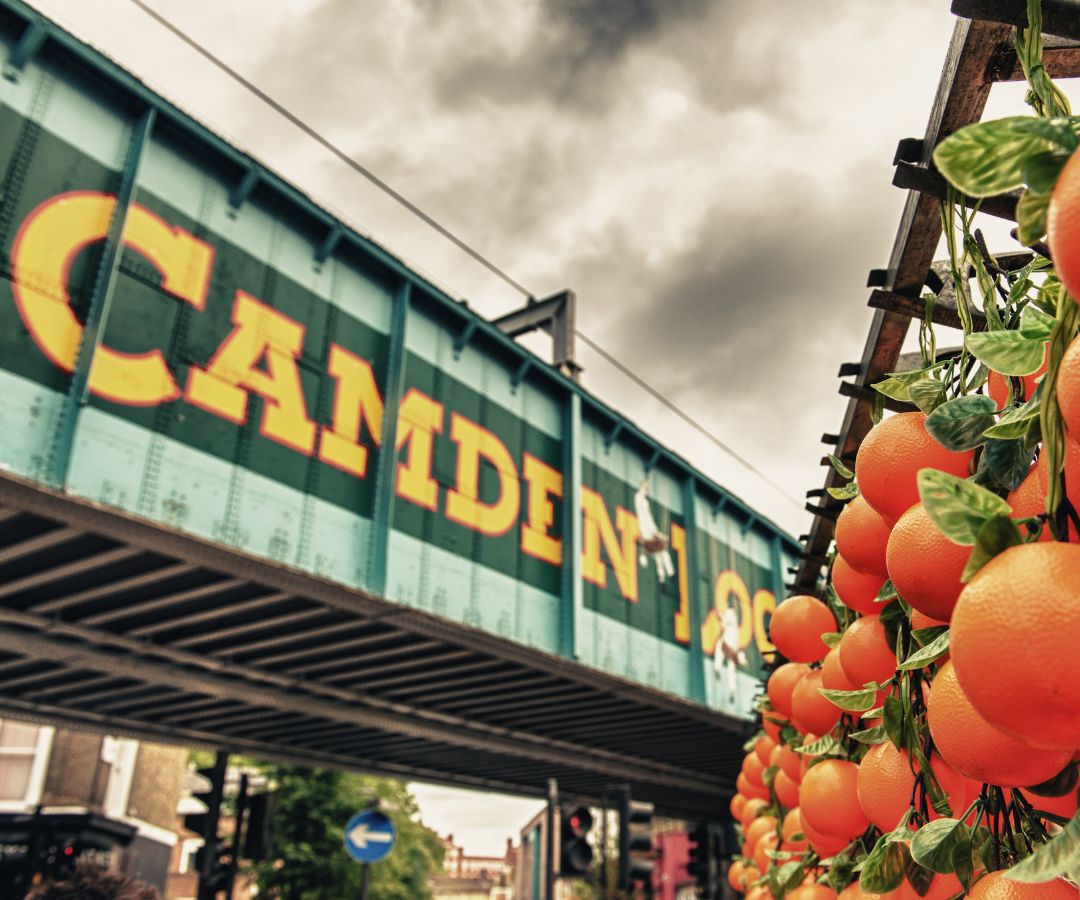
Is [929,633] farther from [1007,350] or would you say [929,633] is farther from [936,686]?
[1007,350]

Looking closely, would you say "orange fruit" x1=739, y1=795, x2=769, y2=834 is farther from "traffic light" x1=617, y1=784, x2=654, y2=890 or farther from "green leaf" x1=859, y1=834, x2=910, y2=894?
"traffic light" x1=617, y1=784, x2=654, y2=890

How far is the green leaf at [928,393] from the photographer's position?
4.30 feet

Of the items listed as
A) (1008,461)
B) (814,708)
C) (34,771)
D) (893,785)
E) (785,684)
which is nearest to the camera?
(1008,461)

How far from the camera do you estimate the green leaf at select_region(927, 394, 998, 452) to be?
107cm

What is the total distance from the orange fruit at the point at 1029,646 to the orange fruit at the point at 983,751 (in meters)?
0.11

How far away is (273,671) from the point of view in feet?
40.1

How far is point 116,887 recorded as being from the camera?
4.94 meters

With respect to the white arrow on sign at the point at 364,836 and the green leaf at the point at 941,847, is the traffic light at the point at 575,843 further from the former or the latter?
the green leaf at the point at 941,847

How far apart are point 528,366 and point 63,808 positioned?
55.8 ft

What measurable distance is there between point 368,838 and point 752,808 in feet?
38.0

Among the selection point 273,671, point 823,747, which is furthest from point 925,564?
point 273,671

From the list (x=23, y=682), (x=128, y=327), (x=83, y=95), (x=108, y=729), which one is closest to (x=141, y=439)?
(x=128, y=327)

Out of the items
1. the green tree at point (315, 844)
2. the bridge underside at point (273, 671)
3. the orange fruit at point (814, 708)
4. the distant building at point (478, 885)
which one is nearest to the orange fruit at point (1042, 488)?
the orange fruit at point (814, 708)

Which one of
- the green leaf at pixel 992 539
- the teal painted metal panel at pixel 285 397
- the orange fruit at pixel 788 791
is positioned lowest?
the orange fruit at pixel 788 791
